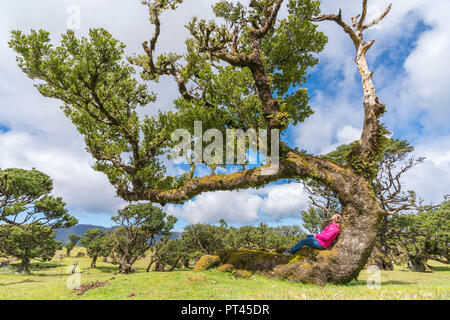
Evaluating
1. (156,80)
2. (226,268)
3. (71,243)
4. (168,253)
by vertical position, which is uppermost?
(156,80)

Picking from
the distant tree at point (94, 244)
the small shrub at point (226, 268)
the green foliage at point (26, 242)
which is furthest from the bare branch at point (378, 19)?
the distant tree at point (94, 244)

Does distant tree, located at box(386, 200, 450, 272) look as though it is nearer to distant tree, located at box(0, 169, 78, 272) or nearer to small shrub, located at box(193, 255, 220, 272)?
small shrub, located at box(193, 255, 220, 272)

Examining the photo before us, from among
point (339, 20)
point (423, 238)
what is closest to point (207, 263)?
point (339, 20)

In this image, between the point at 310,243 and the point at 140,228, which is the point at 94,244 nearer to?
the point at 140,228

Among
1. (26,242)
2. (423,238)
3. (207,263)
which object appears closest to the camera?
(207,263)

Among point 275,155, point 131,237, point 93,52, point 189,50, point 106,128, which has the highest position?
point 189,50

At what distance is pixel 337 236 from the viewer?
32.8 feet

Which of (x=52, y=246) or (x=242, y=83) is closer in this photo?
(x=242, y=83)

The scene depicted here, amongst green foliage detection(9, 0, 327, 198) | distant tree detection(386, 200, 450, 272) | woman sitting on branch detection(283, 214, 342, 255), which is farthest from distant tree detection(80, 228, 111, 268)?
distant tree detection(386, 200, 450, 272)

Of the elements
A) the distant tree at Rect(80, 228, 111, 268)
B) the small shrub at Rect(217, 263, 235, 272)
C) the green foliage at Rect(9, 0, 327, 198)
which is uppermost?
the green foliage at Rect(9, 0, 327, 198)

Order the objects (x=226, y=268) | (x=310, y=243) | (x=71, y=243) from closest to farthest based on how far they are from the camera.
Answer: (x=310, y=243), (x=226, y=268), (x=71, y=243)
